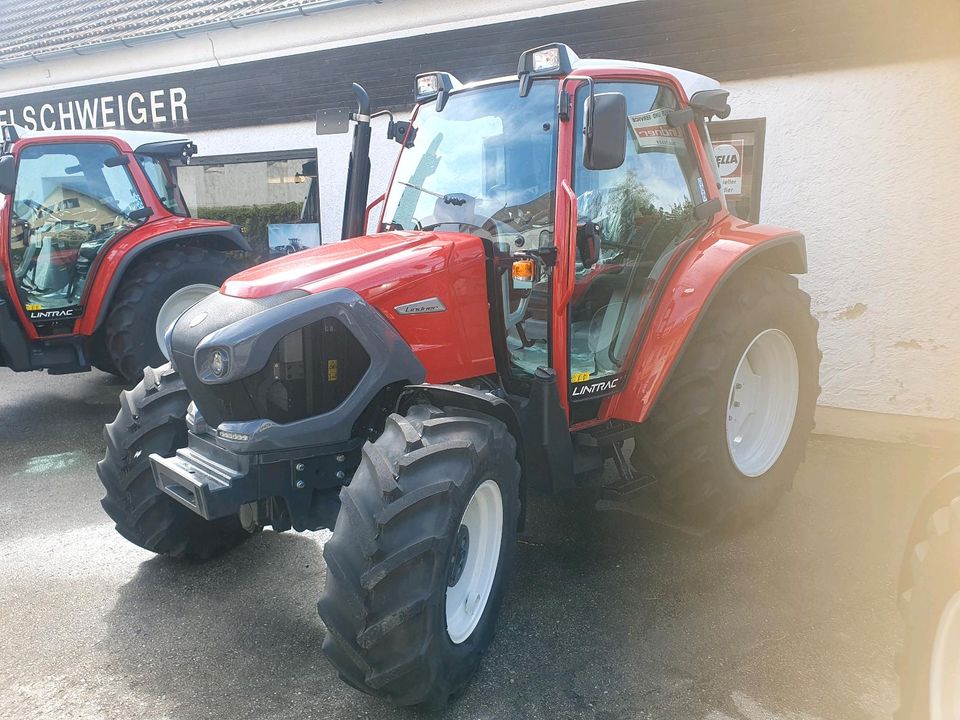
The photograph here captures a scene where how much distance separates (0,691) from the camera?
99.7 inches

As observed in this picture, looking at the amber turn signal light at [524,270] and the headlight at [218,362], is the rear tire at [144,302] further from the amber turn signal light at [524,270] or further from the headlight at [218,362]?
the amber turn signal light at [524,270]

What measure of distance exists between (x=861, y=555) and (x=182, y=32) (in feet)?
27.9

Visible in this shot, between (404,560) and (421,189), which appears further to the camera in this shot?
(421,189)

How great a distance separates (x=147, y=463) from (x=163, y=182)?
12.3 ft

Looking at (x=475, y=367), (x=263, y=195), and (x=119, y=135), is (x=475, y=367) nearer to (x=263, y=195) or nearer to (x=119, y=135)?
(x=119, y=135)

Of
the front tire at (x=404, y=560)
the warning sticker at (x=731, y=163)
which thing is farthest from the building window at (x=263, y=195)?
the front tire at (x=404, y=560)

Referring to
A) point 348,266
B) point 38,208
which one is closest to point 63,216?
point 38,208

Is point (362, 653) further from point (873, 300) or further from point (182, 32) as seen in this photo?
point (182, 32)

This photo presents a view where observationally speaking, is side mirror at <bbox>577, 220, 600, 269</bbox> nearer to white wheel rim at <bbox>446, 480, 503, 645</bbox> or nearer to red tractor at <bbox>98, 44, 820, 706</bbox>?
red tractor at <bbox>98, 44, 820, 706</bbox>

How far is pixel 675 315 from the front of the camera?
3229 mm

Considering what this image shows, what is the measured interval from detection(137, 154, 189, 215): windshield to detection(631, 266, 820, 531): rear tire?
4.49 m

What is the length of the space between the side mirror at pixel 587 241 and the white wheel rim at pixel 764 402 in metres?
1.22

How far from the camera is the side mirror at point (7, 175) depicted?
5.23 meters

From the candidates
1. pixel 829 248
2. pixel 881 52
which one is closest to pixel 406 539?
pixel 829 248
